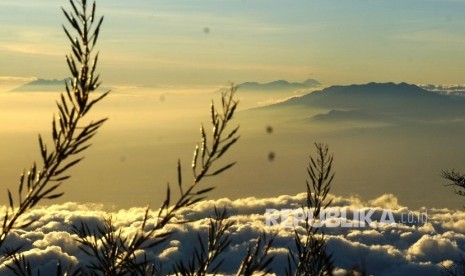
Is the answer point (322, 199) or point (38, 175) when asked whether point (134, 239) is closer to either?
point (38, 175)

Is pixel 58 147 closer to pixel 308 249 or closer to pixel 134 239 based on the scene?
pixel 134 239

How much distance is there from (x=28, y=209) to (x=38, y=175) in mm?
331

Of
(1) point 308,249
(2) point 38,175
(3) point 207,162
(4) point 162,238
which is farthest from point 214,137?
(1) point 308,249

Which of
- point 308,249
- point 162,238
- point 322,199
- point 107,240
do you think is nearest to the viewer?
point 162,238

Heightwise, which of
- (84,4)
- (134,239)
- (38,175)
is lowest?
(134,239)

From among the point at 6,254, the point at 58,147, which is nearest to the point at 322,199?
the point at 6,254

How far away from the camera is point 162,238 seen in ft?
20.3

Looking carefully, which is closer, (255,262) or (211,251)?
(255,262)

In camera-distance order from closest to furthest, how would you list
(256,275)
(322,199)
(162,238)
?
(162,238) → (256,275) → (322,199)

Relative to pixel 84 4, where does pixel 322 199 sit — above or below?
below

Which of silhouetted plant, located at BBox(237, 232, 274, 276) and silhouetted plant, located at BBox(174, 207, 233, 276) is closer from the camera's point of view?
silhouetted plant, located at BBox(237, 232, 274, 276)

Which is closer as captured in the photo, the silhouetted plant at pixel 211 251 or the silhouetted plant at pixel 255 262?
the silhouetted plant at pixel 255 262

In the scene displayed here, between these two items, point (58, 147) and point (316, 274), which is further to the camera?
point (316, 274)

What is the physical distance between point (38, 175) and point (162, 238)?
47.8 inches
